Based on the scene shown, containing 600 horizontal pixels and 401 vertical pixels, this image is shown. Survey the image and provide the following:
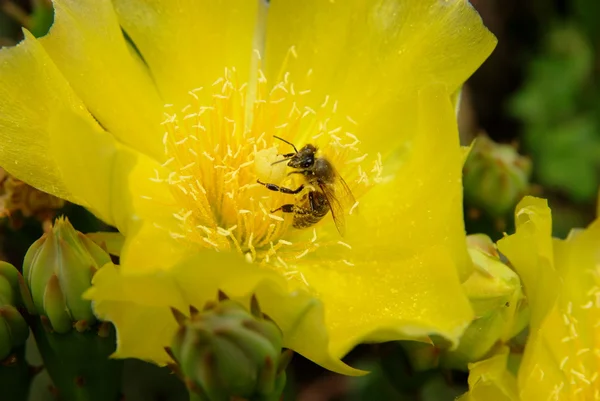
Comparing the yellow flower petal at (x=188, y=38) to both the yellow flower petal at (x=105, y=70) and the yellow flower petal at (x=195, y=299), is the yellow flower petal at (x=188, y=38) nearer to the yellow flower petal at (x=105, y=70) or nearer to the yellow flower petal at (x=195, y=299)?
the yellow flower petal at (x=105, y=70)

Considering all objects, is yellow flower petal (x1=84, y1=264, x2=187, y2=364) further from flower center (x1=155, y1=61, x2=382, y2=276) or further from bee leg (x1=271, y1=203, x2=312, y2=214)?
bee leg (x1=271, y1=203, x2=312, y2=214)

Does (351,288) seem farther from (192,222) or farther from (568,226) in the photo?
(568,226)

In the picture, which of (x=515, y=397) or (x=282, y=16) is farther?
(x=282, y=16)

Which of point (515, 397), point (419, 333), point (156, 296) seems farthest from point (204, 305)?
point (515, 397)

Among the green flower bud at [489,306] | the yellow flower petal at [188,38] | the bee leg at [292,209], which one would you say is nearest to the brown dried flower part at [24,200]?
the yellow flower petal at [188,38]

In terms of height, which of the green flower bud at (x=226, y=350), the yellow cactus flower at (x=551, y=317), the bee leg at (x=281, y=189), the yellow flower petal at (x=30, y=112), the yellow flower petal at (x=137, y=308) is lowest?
the yellow cactus flower at (x=551, y=317)

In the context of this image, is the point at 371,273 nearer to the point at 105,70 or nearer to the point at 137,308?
the point at 137,308
